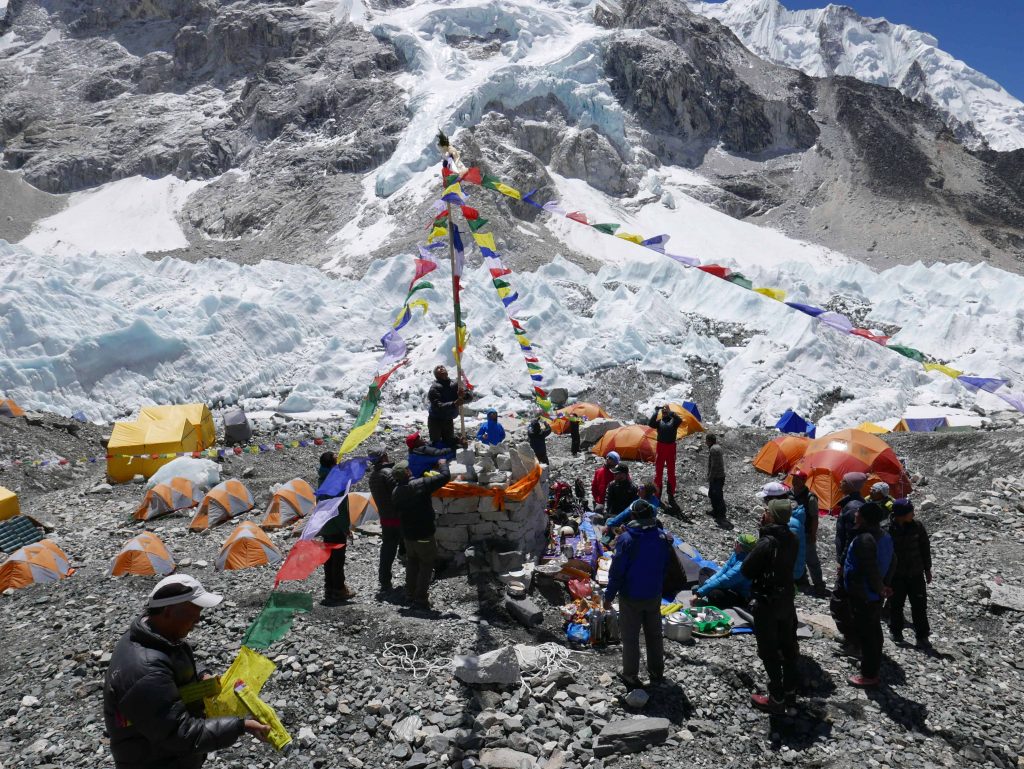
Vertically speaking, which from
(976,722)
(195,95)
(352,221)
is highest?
(195,95)

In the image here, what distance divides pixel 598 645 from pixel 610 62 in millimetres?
66756

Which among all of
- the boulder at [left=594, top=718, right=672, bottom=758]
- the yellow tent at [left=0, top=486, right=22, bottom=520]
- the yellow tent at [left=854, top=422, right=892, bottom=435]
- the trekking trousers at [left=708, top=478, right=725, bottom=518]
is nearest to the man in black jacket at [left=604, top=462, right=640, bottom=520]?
the trekking trousers at [left=708, top=478, right=725, bottom=518]

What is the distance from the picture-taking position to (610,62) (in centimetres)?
6344

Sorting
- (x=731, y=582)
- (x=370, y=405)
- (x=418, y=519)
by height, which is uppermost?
(x=370, y=405)

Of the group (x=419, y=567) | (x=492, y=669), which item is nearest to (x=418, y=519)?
(x=419, y=567)

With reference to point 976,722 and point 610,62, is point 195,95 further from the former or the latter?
point 976,722

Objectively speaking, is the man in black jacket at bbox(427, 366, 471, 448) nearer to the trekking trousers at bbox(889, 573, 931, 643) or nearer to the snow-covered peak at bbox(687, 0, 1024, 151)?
the trekking trousers at bbox(889, 573, 931, 643)

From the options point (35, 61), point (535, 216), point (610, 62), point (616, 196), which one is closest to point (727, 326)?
point (535, 216)

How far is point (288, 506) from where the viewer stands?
10164 millimetres

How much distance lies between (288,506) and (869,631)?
7962 millimetres

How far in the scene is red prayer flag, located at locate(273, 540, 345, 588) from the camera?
4.80 meters

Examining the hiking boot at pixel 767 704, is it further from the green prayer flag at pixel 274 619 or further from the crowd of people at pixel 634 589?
the green prayer flag at pixel 274 619

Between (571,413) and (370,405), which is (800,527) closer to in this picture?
(370,405)

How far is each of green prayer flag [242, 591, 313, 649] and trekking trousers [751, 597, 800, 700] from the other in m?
2.84
